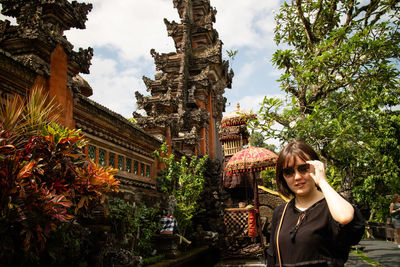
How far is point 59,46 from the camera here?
17.0 feet

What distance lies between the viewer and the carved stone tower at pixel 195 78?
13.1 metres

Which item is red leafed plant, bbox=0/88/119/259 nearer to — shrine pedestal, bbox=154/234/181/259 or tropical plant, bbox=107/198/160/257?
tropical plant, bbox=107/198/160/257

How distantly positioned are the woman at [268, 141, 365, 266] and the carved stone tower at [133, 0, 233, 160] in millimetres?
8767

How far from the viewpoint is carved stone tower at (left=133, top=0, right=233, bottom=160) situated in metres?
13.1

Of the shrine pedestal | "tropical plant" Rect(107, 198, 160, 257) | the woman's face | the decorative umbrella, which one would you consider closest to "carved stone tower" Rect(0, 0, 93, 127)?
"tropical plant" Rect(107, 198, 160, 257)

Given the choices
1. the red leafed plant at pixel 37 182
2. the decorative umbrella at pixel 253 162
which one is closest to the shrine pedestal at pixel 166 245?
the decorative umbrella at pixel 253 162

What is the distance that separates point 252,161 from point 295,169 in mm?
5388

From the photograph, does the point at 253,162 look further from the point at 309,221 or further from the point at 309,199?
the point at 309,221

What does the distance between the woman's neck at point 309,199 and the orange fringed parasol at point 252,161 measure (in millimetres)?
5307

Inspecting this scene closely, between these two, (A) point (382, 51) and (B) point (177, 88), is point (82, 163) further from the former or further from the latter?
(B) point (177, 88)

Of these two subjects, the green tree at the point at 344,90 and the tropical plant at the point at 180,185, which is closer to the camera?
the green tree at the point at 344,90

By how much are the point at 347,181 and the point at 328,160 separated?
28.0 inches

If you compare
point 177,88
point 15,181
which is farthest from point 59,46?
point 177,88

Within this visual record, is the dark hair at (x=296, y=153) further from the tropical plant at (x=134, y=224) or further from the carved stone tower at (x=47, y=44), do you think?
the tropical plant at (x=134, y=224)
